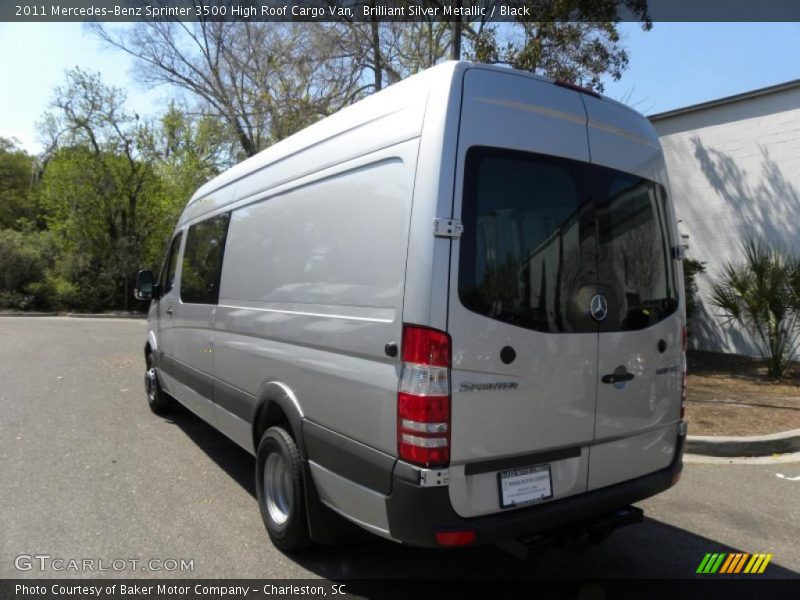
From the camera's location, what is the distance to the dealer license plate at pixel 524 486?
109 inches

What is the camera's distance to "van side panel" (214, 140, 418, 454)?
111 inches

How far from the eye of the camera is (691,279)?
11.3m

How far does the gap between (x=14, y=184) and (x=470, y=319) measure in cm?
5257

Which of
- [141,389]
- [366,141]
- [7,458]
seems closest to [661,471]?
[366,141]

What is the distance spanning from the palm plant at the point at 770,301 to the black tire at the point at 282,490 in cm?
829

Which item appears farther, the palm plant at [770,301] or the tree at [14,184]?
the tree at [14,184]

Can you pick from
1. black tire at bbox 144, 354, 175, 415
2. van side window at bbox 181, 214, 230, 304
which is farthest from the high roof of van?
black tire at bbox 144, 354, 175, 415

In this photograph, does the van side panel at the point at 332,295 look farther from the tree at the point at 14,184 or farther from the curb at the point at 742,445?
the tree at the point at 14,184

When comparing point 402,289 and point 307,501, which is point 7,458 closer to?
point 307,501

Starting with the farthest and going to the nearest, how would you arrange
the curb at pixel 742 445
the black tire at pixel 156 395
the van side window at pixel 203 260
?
the black tire at pixel 156 395
the curb at pixel 742 445
the van side window at pixel 203 260

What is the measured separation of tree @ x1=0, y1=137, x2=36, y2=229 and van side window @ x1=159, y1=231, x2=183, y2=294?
36056 millimetres

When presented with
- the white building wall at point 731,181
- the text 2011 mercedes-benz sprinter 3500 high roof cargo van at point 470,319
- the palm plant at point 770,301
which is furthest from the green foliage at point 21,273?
the palm plant at point 770,301

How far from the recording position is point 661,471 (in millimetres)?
3438

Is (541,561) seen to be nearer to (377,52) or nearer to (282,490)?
(282,490)
